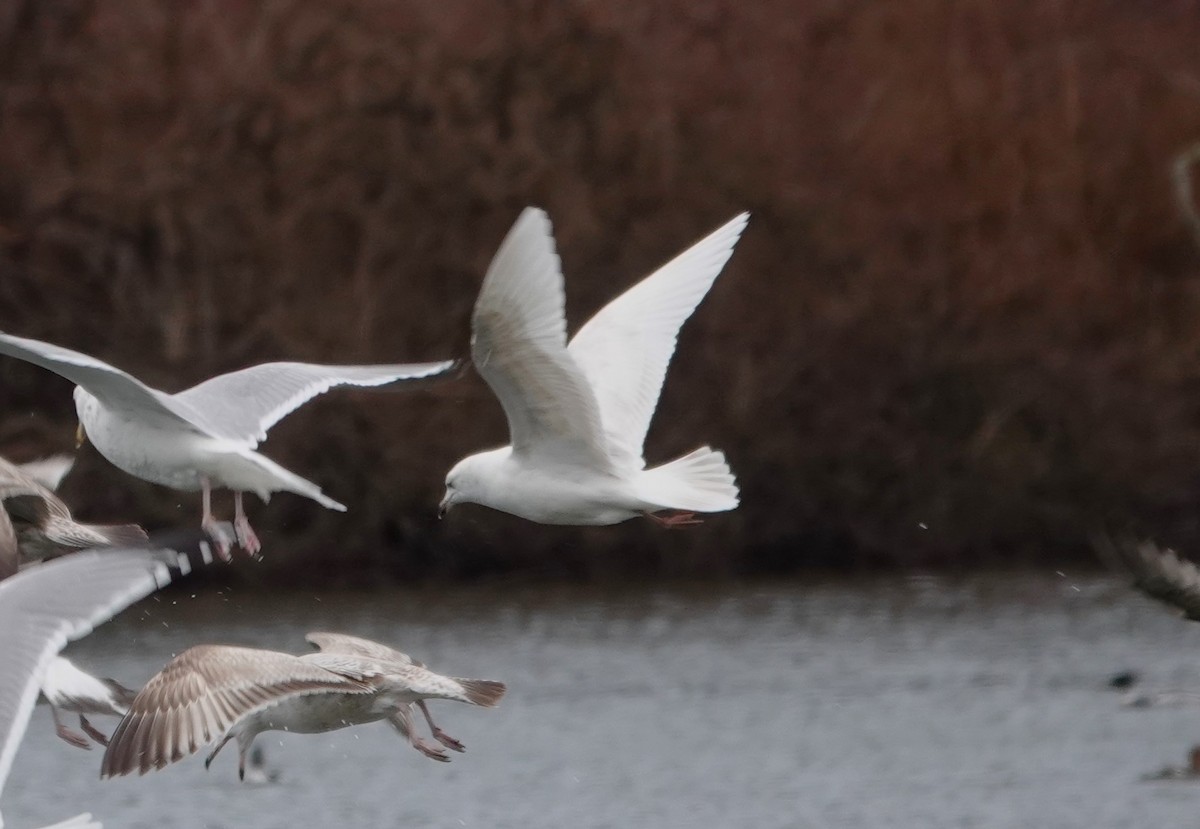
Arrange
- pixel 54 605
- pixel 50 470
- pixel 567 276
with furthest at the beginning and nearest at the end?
pixel 567 276
pixel 50 470
pixel 54 605

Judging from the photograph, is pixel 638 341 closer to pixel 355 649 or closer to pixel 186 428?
pixel 355 649

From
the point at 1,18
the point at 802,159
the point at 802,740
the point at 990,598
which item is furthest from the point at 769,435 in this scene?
the point at 1,18

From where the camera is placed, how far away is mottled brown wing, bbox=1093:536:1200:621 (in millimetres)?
9039

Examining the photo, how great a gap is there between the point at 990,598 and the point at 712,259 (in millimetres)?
11047

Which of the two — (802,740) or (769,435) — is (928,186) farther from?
(802,740)

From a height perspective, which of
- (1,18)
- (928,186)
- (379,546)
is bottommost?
(379,546)

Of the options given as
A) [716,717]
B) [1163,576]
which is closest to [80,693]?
[1163,576]

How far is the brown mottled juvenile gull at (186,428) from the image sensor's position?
7453 millimetres

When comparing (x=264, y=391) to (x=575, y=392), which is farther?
(x=264, y=391)

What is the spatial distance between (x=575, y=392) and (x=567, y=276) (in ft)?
41.9

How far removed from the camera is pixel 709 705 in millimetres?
16938

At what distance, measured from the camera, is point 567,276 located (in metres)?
20.8

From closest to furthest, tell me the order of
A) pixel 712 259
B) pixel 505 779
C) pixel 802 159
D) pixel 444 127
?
1. pixel 712 259
2. pixel 505 779
3. pixel 444 127
4. pixel 802 159

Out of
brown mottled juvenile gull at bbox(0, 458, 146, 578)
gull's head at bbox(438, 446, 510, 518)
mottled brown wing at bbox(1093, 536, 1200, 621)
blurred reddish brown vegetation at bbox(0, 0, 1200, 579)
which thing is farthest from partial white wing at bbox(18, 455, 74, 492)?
blurred reddish brown vegetation at bbox(0, 0, 1200, 579)
